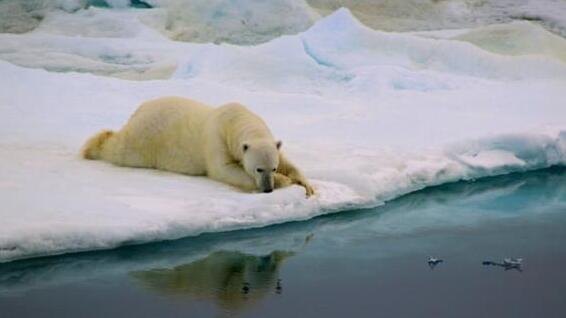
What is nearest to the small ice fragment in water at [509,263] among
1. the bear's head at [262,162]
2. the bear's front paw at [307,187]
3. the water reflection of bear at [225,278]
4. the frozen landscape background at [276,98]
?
the frozen landscape background at [276,98]

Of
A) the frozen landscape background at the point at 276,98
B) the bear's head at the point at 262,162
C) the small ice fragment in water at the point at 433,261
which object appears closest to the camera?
the small ice fragment in water at the point at 433,261

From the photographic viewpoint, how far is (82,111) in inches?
278

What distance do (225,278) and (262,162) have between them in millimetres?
1056

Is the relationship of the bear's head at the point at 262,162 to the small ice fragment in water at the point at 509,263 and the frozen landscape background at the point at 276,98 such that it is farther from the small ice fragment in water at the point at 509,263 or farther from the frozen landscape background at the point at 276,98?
the small ice fragment in water at the point at 509,263

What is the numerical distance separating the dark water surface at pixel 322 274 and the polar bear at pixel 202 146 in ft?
1.16

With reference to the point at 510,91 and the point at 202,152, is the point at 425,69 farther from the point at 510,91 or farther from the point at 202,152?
the point at 202,152

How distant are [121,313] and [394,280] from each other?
1.10 meters

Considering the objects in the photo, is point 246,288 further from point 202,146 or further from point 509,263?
point 202,146

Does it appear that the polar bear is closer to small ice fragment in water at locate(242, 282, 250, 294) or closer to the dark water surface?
the dark water surface

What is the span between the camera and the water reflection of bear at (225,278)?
3.51 metres

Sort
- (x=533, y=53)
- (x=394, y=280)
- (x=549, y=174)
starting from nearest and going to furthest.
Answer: (x=394, y=280), (x=549, y=174), (x=533, y=53)

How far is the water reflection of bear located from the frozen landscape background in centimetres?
32

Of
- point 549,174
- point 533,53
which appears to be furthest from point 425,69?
point 549,174

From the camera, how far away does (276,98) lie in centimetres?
804
